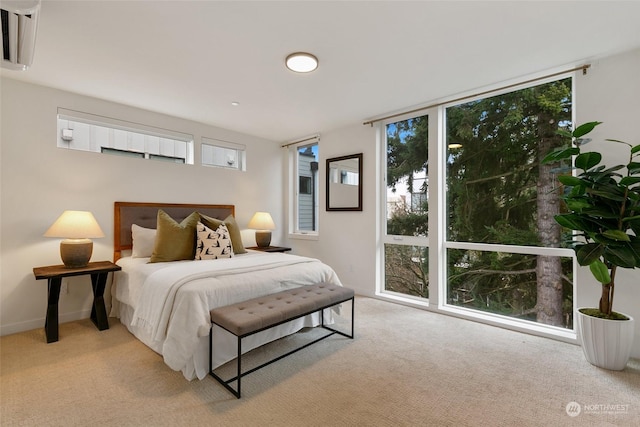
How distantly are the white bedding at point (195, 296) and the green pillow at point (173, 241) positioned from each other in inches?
5.9

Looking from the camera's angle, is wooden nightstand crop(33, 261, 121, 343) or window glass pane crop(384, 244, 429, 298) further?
window glass pane crop(384, 244, 429, 298)

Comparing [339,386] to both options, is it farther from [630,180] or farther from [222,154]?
[222,154]

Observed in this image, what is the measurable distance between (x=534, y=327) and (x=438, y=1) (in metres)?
2.92

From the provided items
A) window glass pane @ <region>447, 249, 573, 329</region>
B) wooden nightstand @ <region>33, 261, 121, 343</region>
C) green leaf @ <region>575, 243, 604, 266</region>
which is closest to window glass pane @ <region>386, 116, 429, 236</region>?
window glass pane @ <region>447, 249, 573, 329</region>

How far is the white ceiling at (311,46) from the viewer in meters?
1.87

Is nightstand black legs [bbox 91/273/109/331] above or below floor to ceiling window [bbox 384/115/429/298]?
below

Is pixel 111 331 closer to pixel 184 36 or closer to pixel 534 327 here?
pixel 184 36

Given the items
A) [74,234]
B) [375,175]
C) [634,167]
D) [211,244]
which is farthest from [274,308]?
[634,167]

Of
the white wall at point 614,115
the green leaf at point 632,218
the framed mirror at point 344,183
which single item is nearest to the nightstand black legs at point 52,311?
the framed mirror at point 344,183

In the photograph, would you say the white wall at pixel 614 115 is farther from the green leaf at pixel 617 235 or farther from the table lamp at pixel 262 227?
the table lamp at pixel 262 227

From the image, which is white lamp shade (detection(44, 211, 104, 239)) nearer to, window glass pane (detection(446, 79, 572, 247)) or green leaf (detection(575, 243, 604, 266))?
window glass pane (detection(446, 79, 572, 247))

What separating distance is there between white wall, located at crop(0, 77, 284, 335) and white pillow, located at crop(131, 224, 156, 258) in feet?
1.13

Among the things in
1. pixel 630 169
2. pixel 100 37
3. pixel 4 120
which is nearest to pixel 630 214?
pixel 630 169

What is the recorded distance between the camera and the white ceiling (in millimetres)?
1865
